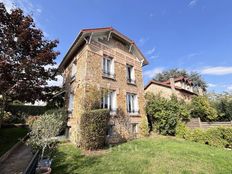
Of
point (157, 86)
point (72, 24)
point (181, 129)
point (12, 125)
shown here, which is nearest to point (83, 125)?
point (72, 24)

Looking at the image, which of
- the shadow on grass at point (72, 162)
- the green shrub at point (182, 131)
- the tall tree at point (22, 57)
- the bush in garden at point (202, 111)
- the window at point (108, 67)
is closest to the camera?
the shadow on grass at point (72, 162)

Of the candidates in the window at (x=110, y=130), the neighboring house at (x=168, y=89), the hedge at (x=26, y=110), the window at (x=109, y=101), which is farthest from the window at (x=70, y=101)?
the neighboring house at (x=168, y=89)

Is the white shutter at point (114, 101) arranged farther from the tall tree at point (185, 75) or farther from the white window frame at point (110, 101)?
the tall tree at point (185, 75)

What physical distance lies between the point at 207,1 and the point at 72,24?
1275 cm

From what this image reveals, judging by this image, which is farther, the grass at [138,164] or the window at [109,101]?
the window at [109,101]

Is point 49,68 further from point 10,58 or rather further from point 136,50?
point 136,50

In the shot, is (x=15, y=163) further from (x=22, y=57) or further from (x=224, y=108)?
(x=224, y=108)

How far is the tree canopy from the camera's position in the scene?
407 inches

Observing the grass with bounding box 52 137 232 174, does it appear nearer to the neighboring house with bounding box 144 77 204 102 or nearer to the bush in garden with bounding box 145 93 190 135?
the bush in garden with bounding box 145 93 190 135

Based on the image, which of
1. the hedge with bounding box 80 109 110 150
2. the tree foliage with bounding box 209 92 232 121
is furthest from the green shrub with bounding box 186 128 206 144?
the tree foliage with bounding box 209 92 232 121

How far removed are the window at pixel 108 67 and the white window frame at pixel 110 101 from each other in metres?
1.64

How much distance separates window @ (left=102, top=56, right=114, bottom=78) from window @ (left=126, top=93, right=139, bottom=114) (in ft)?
9.61

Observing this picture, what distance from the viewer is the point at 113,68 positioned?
14109mm

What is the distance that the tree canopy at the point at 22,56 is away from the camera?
10.3m
